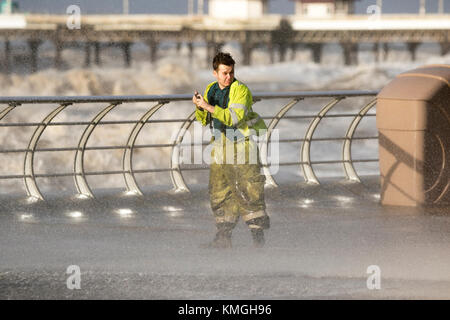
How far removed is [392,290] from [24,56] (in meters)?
98.8

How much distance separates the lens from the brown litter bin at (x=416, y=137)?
905 cm

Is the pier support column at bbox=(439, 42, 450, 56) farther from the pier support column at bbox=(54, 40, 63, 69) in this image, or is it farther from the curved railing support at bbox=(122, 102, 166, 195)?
the curved railing support at bbox=(122, 102, 166, 195)

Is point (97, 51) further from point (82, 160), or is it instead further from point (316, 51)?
point (82, 160)

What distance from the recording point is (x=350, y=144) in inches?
411

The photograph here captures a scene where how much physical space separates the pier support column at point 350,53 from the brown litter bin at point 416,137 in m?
94.7

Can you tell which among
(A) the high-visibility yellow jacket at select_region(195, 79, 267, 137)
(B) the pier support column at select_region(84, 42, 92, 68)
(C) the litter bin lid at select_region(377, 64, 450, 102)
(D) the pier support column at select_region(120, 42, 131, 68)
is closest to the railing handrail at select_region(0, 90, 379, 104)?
(C) the litter bin lid at select_region(377, 64, 450, 102)

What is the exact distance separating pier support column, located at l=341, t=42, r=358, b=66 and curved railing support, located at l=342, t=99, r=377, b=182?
93.3 metres

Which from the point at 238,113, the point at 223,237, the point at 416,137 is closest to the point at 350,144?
the point at 416,137

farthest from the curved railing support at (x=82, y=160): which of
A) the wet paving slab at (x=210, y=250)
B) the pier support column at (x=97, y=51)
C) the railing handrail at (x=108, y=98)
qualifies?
the pier support column at (x=97, y=51)

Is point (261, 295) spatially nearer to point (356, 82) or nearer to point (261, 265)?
point (261, 265)

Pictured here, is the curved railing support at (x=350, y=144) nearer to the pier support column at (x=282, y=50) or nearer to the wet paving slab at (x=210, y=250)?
the wet paving slab at (x=210, y=250)

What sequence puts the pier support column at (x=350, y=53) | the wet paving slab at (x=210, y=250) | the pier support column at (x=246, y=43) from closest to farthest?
the wet paving slab at (x=210, y=250)
the pier support column at (x=246, y=43)
the pier support column at (x=350, y=53)

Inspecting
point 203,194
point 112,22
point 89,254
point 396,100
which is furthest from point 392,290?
point 112,22

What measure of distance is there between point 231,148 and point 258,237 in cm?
74
